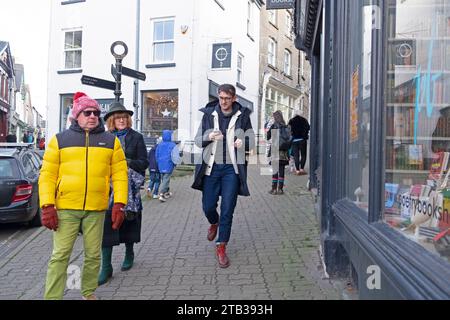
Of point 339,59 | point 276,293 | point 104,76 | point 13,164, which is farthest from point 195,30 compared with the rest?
point 276,293

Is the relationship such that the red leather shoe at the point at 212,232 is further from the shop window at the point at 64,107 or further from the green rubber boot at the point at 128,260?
the shop window at the point at 64,107

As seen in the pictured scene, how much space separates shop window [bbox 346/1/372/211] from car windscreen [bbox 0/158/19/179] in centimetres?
529

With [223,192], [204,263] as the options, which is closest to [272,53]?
[223,192]

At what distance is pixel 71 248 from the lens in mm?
3594

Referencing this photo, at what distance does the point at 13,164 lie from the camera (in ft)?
23.7

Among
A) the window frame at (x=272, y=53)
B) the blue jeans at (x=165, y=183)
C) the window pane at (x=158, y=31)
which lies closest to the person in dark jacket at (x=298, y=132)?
the blue jeans at (x=165, y=183)

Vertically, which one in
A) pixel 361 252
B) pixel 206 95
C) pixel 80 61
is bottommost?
pixel 361 252

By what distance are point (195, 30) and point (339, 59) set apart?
1331 centimetres

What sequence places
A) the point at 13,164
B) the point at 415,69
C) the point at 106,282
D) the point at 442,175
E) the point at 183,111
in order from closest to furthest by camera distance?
the point at 442,175
the point at 415,69
the point at 106,282
the point at 13,164
the point at 183,111

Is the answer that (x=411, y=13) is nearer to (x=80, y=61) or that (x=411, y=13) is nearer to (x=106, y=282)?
(x=106, y=282)

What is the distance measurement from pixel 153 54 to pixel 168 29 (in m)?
1.12

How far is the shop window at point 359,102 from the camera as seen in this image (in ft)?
10.9

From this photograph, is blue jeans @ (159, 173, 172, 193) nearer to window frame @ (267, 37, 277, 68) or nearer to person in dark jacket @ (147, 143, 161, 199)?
person in dark jacket @ (147, 143, 161, 199)

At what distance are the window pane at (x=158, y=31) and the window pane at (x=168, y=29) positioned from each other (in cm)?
13
